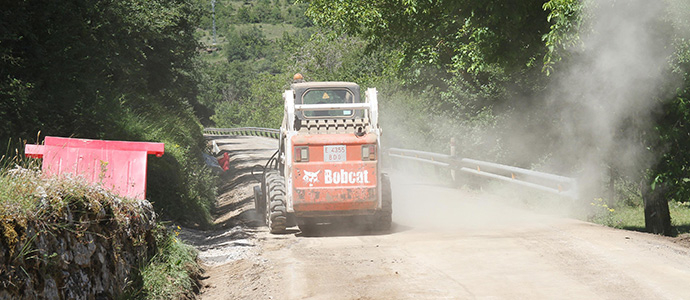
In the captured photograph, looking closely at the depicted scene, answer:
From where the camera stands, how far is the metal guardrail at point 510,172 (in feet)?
45.1

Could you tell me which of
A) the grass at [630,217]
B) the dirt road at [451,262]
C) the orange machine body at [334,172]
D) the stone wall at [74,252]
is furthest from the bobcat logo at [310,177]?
the grass at [630,217]

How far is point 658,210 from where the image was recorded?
1350 centimetres

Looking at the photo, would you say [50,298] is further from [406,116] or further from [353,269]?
[406,116]

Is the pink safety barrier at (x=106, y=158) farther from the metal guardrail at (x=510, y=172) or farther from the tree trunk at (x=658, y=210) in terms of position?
the tree trunk at (x=658, y=210)

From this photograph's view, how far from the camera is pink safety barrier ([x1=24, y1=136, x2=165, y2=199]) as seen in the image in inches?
330

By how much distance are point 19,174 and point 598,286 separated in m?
6.11

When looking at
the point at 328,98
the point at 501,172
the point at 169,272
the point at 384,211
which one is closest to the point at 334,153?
the point at 384,211

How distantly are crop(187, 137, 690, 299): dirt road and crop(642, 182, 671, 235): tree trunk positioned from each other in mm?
2094

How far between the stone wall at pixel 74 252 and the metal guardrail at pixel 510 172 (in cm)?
893

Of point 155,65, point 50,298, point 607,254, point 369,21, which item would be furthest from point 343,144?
point 155,65

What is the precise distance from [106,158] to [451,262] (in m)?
4.73

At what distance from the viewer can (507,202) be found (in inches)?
687

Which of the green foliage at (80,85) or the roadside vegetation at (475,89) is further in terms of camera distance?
the roadside vegetation at (475,89)

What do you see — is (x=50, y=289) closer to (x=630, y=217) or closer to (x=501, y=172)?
(x=501, y=172)
